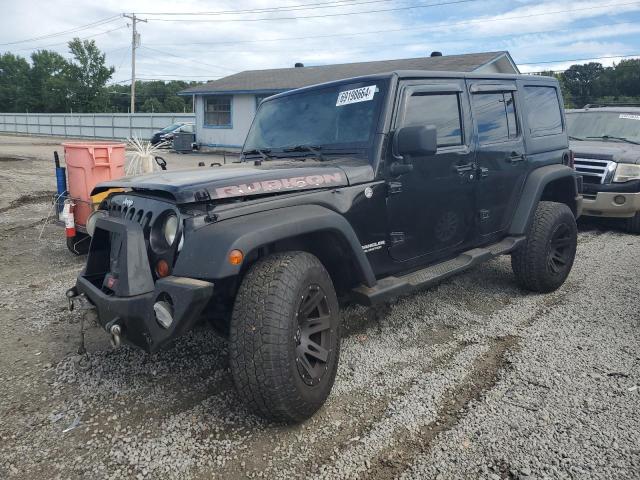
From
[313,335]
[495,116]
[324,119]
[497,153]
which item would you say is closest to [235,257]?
[313,335]

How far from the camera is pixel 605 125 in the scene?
8.64 meters

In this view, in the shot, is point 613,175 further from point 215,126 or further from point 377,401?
point 215,126

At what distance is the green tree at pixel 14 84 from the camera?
60625 millimetres

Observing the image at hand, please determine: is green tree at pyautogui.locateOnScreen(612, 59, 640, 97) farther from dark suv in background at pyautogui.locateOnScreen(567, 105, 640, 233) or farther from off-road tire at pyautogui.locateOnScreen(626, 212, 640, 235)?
off-road tire at pyautogui.locateOnScreen(626, 212, 640, 235)

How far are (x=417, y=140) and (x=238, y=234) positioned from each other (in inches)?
54.1

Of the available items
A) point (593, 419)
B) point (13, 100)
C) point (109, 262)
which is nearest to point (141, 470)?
point (109, 262)

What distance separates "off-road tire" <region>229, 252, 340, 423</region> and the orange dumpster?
4021mm

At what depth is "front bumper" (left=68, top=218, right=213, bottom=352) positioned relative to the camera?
7.89 feet

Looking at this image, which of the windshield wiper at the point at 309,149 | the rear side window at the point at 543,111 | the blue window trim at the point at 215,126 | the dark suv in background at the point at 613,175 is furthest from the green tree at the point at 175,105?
the windshield wiper at the point at 309,149

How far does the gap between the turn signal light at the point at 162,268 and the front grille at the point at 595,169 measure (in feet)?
22.3

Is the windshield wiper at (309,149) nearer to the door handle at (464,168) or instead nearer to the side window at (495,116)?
the door handle at (464,168)

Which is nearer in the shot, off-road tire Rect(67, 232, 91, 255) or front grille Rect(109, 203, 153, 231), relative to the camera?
front grille Rect(109, 203, 153, 231)

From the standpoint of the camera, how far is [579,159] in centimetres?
771

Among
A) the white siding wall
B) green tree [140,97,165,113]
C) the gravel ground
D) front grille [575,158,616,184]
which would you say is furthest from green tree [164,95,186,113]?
the gravel ground
